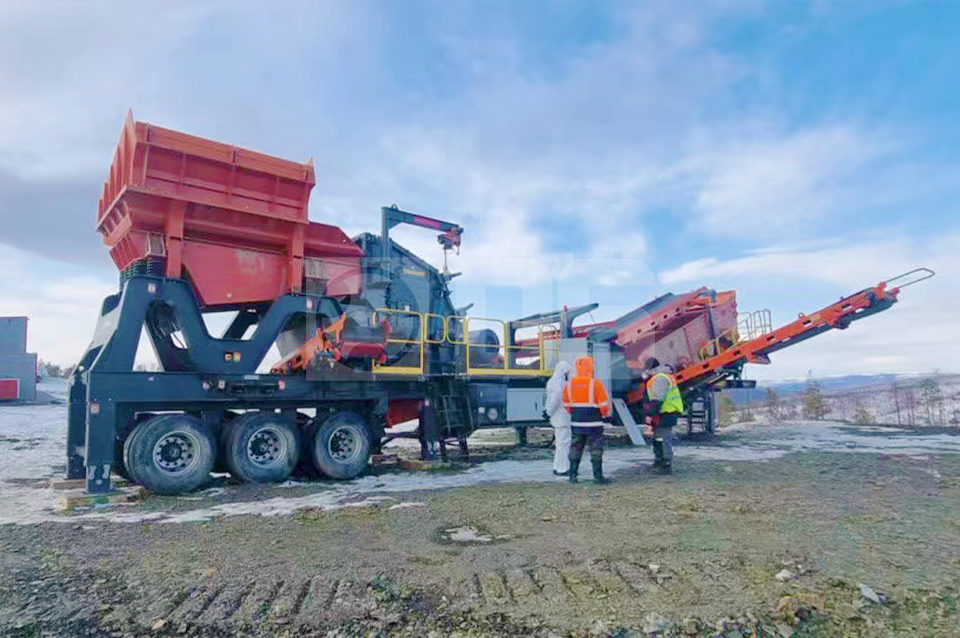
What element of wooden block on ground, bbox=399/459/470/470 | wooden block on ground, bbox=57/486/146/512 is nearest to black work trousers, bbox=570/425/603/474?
wooden block on ground, bbox=399/459/470/470

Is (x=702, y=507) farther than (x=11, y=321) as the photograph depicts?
No

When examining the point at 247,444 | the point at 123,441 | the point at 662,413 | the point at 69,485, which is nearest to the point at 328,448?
the point at 247,444

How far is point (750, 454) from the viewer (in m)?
11.2

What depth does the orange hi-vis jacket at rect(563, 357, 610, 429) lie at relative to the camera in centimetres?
804

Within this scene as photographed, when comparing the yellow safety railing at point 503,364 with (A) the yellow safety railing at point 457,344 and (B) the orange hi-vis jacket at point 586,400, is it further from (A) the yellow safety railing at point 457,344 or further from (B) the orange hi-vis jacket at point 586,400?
(B) the orange hi-vis jacket at point 586,400

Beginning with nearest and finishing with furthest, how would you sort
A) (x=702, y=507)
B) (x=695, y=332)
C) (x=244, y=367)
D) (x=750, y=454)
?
Answer: (x=702, y=507) → (x=244, y=367) → (x=750, y=454) → (x=695, y=332)

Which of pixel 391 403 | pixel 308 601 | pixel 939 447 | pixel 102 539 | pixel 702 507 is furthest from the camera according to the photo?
pixel 939 447

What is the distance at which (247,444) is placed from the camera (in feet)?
26.1

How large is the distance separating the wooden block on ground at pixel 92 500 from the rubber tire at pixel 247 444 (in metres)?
1.09

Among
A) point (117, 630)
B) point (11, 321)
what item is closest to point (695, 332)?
point (117, 630)

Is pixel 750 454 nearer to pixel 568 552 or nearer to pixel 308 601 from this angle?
pixel 568 552

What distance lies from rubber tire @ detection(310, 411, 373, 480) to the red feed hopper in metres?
1.89

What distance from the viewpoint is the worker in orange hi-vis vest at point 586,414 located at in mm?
8008

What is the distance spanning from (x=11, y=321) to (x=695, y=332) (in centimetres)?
3051
